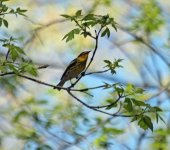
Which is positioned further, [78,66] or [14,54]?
[78,66]

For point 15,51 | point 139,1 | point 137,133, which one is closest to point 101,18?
point 15,51

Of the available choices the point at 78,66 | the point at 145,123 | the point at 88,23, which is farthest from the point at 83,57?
the point at 145,123

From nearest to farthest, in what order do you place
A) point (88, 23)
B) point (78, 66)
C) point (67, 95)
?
1. point (88, 23)
2. point (78, 66)
3. point (67, 95)

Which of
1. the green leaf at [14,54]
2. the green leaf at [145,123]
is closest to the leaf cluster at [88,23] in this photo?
the green leaf at [14,54]

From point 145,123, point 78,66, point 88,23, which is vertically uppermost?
point 78,66

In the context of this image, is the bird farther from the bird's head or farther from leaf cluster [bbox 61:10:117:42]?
leaf cluster [bbox 61:10:117:42]

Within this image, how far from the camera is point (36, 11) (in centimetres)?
1169

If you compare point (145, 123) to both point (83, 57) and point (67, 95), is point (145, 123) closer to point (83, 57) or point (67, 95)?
point (83, 57)

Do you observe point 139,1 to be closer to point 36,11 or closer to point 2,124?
point 36,11

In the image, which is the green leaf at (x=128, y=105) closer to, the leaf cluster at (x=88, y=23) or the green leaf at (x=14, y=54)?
the leaf cluster at (x=88, y=23)

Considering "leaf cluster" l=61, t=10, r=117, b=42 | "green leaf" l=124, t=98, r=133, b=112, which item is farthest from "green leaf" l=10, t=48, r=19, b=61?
"green leaf" l=124, t=98, r=133, b=112

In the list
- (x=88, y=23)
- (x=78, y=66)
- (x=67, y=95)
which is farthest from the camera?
(x=67, y=95)

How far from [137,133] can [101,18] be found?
4940 mm

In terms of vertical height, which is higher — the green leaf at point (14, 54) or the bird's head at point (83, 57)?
the bird's head at point (83, 57)
